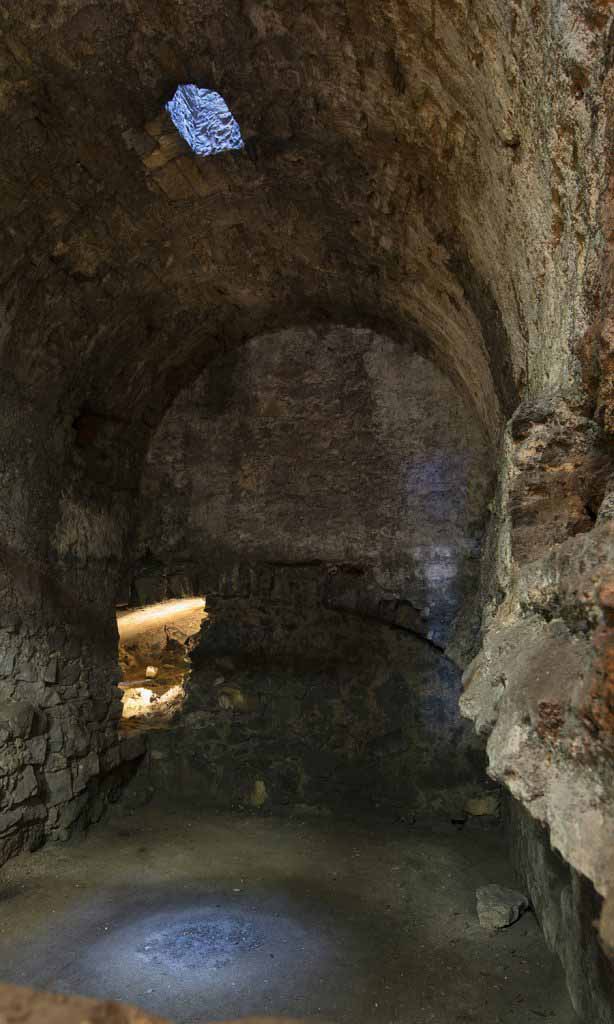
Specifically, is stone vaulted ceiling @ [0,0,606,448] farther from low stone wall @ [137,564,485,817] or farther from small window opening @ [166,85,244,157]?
low stone wall @ [137,564,485,817]

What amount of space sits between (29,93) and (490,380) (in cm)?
303

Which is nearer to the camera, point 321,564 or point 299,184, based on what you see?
point 299,184

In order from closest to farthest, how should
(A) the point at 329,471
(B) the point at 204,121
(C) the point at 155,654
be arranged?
1. (B) the point at 204,121
2. (A) the point at 329,471
3. (C) the point at 155,654

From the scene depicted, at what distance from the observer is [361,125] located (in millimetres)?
3545

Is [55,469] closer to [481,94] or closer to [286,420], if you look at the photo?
[286,420]

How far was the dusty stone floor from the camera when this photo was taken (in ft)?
10.4

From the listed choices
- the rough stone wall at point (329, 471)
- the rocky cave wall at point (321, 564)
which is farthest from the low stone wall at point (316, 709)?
the rough stone wall at point (329, 471)

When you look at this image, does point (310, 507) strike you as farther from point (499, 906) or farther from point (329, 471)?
point (499, 906)

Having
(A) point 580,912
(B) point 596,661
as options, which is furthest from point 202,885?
(B) point 596,661

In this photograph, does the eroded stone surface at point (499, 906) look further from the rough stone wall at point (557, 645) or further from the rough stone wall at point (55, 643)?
the rough stone wall at point (55, 643)

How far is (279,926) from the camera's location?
12.9 ft

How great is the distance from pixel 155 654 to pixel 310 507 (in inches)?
165

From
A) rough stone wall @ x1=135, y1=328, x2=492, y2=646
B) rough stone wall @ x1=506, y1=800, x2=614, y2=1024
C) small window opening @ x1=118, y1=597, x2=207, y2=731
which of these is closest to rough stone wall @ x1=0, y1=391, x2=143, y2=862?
rough stone wall @ x1=135, y1=328, x2=492, y2=646

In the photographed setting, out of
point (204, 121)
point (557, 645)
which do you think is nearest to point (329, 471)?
point (204, 121)
